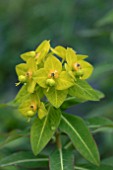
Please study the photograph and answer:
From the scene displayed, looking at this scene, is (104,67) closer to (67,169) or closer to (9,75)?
(67,169)

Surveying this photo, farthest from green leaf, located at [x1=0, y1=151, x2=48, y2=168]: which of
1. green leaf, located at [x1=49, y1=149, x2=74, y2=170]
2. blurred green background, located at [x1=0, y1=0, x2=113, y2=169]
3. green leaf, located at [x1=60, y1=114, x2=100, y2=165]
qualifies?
blurred green background, located at [x1=0, y1=0, x2=113, y2=169]

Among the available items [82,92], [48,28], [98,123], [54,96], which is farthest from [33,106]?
[48,28]

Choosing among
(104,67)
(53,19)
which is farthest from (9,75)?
(104,67)

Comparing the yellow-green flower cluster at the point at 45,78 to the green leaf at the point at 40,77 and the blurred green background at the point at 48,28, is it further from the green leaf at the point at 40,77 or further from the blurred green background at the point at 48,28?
the blurred green background at the point at 48,28

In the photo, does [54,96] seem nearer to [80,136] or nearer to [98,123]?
[80,136]

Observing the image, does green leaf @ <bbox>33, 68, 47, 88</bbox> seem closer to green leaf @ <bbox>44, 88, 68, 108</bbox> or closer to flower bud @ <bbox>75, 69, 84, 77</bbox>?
green leaf @ <bbox>44, 88, 68, 108</bbox>

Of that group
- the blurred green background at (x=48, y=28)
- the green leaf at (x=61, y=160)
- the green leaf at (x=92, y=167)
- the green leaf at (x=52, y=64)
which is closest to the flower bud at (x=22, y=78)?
the green leaf at (x=52, y=64)
